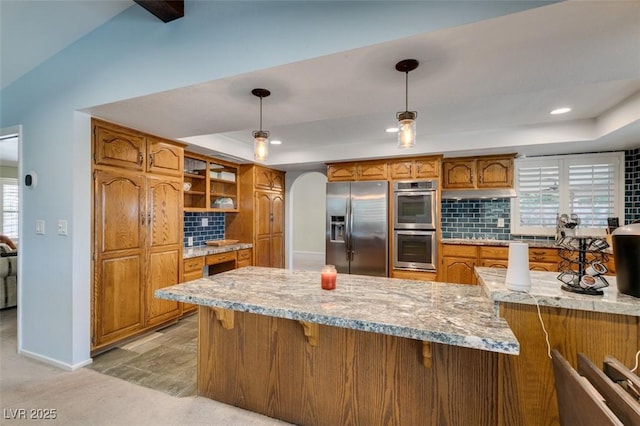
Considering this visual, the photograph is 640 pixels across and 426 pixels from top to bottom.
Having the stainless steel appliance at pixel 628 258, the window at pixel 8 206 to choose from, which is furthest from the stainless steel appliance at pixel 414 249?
the window at pixel 8 206

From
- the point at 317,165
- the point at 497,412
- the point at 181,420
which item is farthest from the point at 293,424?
the point at 317,165

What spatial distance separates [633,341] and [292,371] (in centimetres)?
166

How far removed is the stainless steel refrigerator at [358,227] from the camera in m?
4.23

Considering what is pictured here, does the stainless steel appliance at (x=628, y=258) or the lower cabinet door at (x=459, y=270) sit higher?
the stainless steel appliance at (x=628, y=258)

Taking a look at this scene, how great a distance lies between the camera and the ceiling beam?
173cm

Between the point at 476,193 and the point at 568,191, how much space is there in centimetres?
114

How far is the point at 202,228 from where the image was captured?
177 inches

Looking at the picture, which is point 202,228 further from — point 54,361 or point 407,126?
point 407,126

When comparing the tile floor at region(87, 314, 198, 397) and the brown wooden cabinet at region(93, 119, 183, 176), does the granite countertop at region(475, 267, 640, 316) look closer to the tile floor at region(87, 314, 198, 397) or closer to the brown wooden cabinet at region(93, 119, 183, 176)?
the tile floor at region(87, 314, 198, 397)

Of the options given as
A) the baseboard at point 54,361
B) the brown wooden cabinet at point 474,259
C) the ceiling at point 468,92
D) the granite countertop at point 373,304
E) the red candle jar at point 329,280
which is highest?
the ceiling at point 468,92

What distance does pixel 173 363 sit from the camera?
8.18ft

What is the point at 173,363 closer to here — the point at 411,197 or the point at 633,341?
the point at 633,341

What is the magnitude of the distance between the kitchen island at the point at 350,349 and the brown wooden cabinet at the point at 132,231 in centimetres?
126

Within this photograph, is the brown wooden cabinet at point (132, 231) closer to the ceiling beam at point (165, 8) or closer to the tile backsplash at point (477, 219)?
the ceiling beam at point (165, 8)
